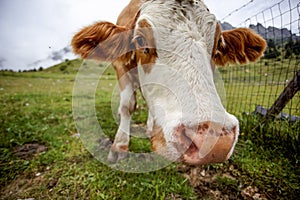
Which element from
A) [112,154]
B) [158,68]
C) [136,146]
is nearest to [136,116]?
[136,146]

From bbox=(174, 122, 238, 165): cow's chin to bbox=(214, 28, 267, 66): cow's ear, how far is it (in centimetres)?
137

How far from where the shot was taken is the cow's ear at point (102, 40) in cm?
217

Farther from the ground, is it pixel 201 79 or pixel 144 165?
pixel 201 79

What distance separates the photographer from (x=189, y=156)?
138 cm

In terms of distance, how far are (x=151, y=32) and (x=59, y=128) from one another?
317 cm

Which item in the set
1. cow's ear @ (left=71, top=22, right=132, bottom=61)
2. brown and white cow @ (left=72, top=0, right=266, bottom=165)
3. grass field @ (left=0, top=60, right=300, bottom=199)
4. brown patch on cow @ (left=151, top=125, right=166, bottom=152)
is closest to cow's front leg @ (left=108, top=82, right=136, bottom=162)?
grass field @ (left=0, top=60, right=300, bottom=199)

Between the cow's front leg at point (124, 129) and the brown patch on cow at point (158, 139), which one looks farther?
the cow's front leg at point (124, 129)

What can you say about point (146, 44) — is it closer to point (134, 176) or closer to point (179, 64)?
point (179, 64)

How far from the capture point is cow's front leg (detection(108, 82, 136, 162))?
9.71 ft

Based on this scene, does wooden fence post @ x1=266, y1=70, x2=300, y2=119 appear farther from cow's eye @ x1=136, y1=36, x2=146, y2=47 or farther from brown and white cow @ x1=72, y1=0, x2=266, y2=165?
cow's eye @ x1=136, y1=36, x2=146, y2=47

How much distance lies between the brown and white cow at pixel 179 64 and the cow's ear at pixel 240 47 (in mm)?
13

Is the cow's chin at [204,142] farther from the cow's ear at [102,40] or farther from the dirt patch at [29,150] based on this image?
the dirt patch at [29,150]

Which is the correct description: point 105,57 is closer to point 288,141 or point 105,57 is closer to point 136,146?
point 136,146

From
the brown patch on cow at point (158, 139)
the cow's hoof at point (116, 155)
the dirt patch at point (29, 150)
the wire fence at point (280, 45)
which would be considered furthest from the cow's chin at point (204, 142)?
the dirt patch at point (29, 150)
